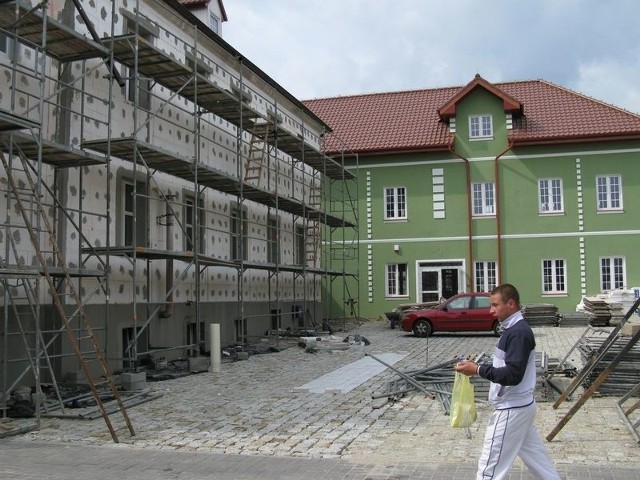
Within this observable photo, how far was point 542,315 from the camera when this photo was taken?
26625 mm

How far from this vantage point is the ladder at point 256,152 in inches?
828

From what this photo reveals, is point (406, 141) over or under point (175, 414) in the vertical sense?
over

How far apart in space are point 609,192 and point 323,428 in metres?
24.3

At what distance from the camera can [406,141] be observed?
105 ft

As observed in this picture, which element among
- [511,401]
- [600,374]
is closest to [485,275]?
[600,374]

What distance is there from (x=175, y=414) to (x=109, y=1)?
9.17 metres

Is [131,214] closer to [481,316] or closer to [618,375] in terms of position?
[618,375]

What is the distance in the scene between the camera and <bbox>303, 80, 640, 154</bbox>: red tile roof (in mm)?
30172

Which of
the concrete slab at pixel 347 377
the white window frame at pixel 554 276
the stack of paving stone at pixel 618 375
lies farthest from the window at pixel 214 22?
the white window frame at pixel 554 276

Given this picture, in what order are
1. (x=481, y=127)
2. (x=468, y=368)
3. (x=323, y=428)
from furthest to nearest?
(x=481, y=127)
(x=323, y=428)
(x=468, y=368)

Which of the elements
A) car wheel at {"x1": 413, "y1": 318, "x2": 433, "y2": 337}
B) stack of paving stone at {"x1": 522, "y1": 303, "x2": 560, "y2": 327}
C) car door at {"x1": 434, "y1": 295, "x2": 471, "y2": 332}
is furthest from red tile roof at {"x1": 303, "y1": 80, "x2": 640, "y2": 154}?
car wheel at {"x1": 413, "y1": 318, "x2": 433, "y2": 337}

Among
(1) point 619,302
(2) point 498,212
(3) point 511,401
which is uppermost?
(2) point 498,212

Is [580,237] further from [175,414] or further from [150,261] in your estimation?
[175,414]

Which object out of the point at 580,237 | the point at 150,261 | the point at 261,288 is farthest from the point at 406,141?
the point at 150,261
